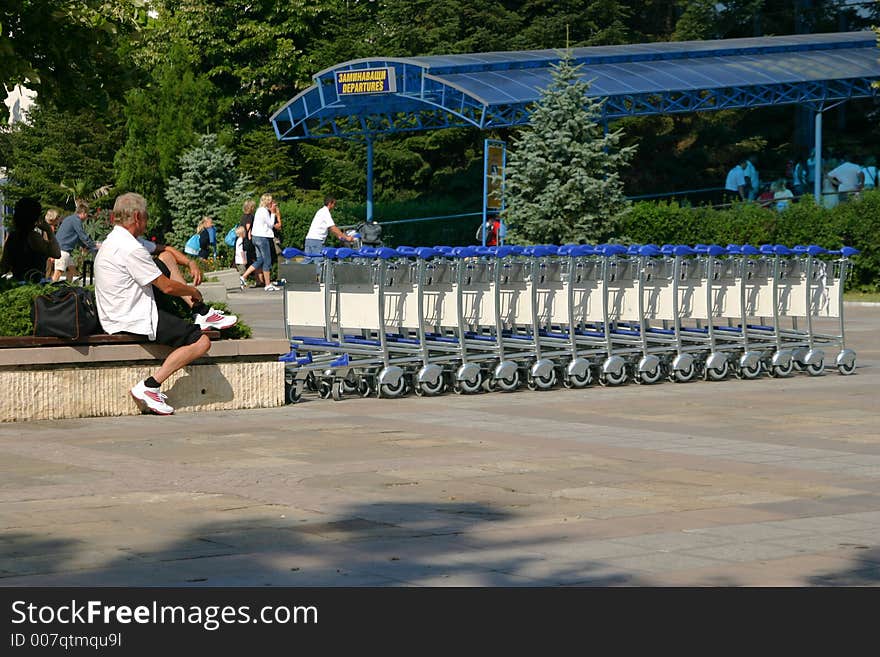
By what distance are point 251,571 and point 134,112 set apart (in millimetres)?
49041

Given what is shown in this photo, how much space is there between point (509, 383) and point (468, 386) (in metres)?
0.54

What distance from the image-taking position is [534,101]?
113ft

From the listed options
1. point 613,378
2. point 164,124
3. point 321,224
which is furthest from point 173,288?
point 164,124

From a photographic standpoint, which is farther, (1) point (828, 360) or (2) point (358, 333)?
(1) point (828, 360)

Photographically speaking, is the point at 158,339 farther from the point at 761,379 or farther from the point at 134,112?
the point at 134,112

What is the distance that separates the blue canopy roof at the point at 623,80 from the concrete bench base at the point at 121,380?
70.2 feet

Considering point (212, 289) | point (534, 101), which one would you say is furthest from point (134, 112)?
point (212, 289)

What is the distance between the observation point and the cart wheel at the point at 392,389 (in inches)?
553

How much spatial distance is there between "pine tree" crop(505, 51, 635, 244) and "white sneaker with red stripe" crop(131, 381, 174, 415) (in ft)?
69.4

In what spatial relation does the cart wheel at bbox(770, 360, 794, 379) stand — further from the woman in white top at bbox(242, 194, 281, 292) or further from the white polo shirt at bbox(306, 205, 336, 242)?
the woman in white top at bbox(242, 194, 281, 292)

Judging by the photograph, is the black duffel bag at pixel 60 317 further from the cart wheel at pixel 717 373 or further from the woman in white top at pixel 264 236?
the woman in white top at pixel 264 236

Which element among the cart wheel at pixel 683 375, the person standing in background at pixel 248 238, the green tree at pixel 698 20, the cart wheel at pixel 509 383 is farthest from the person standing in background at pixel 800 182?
the cart wheel at pixel 509 383

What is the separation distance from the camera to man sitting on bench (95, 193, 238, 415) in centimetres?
1220

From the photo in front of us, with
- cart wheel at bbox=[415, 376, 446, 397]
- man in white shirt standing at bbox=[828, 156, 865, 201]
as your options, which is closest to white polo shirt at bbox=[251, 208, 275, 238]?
man in white shirt standing at bbox=[828, 156, 865, 201]
